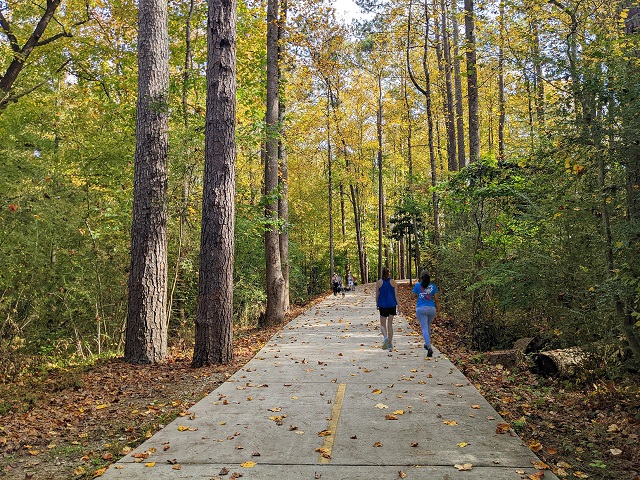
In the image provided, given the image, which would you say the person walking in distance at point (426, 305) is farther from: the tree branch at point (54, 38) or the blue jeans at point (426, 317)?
the tree branch at point (54, 38)

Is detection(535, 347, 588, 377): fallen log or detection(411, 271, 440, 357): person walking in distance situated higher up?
detection(411, 271, 440, 357): person walking in distance

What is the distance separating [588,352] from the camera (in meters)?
8.24

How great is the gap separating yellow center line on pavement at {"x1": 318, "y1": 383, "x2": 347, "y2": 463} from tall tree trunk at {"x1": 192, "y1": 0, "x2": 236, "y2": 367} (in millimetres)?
3071

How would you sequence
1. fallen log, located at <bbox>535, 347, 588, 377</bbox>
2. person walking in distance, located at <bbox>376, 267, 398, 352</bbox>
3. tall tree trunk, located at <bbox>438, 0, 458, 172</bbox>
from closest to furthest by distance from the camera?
fallen log, located at <bbox>535, 347, 588, 377</bbox>, person walking in distance, located at <bbox>376, 267, 398, 352</bbox>, tall tree trunk, located at <bbox>438, 0, 458, 172</bbox>

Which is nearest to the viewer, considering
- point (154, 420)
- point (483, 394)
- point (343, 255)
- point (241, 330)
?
point (154, 420)

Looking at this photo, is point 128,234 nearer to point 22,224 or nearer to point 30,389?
point 22,224

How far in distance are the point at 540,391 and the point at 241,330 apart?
11661 millimetres

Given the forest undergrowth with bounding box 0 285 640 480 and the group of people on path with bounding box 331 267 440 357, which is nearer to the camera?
the forest undergrowth with bounding box 0 285 640 480

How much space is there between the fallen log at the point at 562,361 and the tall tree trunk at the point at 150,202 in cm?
737

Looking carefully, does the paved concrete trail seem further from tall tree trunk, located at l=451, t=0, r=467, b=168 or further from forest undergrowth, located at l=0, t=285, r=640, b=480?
tall tree trunk, located at l=451, t=0, r=467, b=168

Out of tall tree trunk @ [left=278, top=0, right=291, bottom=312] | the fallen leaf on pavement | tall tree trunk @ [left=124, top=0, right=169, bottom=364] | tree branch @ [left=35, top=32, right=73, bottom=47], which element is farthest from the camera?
tall tree trunk @ [left=278, top=0, right=291, bottom=312]

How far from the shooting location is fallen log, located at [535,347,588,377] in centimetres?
821

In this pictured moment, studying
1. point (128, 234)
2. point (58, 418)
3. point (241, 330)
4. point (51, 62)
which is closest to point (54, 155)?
point (128, 234)

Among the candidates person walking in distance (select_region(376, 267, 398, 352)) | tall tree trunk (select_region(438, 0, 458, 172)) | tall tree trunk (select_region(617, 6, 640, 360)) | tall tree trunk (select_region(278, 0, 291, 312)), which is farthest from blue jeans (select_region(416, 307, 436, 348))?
tall tree trunk (select_region(438, 0, 458, 172))
